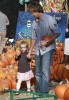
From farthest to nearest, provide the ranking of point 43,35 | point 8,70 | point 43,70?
1. point 8,70
2. point 43,70
3. point 43,35

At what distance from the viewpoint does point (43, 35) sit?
6672mm

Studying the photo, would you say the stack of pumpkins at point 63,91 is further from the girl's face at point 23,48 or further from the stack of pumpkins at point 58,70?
the stack of pumpkins at point 58,70

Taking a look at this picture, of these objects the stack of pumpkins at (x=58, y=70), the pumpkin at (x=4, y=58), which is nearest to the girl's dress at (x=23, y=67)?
the stack of pumpkins at (x=58, y=70)

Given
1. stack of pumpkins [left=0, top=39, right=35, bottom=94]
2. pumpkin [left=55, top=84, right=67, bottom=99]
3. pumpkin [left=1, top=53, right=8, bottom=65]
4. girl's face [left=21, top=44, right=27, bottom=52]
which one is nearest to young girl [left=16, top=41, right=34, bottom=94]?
girl's face [left=21, top=44, right=27, bottom=52]

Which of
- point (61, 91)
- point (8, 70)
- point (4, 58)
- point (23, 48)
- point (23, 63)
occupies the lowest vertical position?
point (61, 91)

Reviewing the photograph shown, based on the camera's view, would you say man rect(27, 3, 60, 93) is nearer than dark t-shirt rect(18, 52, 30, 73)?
Yes

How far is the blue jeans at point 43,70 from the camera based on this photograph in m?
6.73

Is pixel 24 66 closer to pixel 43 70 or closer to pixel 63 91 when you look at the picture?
pixel 43 70

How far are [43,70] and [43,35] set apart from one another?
0.60 metres

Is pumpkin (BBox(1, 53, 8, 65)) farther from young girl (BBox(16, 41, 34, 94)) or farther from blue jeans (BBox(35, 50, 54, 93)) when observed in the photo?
blue jeans (BBox(35, 50, 54, 93))

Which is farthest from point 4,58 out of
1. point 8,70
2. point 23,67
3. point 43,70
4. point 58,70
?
point 43,70

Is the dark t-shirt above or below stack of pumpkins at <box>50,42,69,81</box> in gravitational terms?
above

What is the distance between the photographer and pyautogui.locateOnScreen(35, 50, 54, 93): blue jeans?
6.73 m

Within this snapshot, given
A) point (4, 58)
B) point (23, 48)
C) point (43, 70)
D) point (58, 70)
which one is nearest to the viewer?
point (43, 70)
